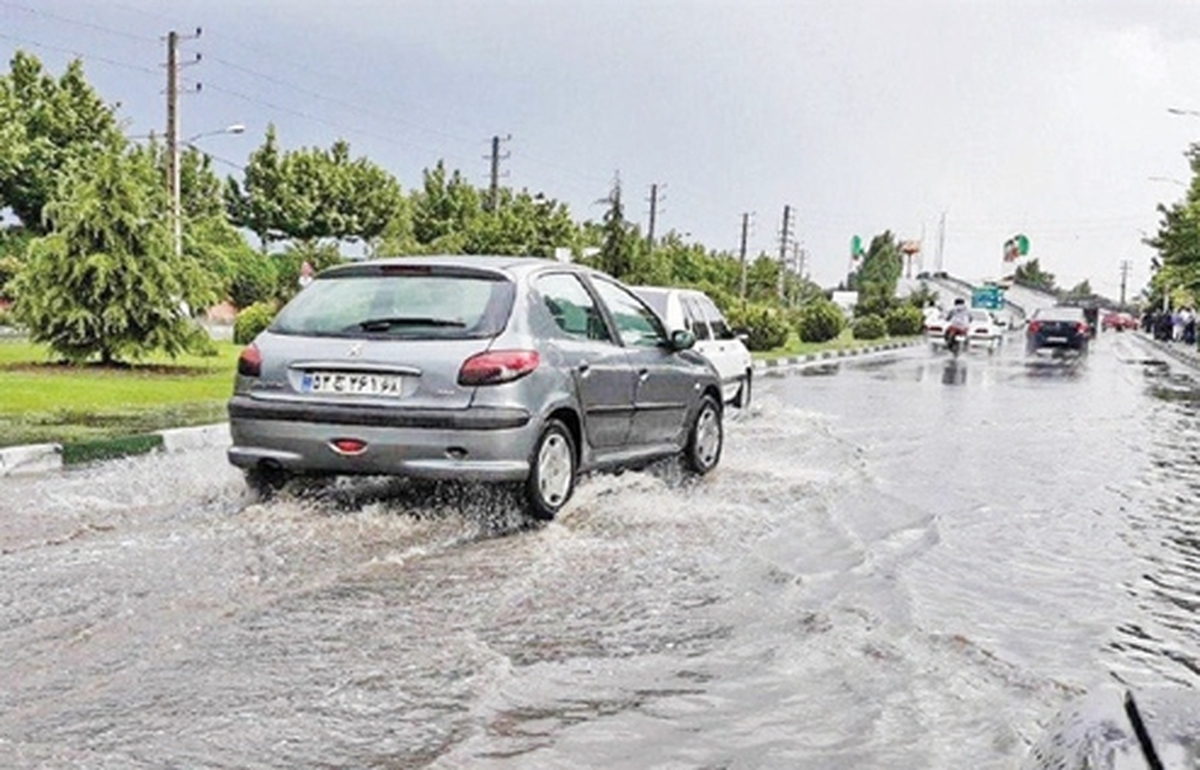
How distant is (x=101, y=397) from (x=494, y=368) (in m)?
8.78

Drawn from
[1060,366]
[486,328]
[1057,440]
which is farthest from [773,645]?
[1060,366]

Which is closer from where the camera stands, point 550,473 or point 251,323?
point 550,473

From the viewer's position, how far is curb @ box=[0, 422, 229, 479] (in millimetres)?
8820

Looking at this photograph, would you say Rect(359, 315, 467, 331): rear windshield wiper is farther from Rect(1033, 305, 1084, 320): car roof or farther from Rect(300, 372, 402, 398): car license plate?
Rect(1033, 305, 1084, 320): car roof

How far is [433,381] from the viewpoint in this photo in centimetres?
644

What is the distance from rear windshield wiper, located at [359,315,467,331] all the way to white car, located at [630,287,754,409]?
22.2 ft

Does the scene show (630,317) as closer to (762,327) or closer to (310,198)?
(762,327)

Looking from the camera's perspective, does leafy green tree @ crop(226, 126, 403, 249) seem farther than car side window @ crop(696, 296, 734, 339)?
Yes

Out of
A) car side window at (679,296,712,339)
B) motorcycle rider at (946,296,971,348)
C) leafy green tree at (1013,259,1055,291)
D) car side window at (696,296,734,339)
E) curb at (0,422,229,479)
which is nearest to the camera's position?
curb at (0,422,229,479)

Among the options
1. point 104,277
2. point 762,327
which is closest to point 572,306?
point 104,277

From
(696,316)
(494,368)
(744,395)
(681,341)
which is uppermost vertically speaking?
(696,316)

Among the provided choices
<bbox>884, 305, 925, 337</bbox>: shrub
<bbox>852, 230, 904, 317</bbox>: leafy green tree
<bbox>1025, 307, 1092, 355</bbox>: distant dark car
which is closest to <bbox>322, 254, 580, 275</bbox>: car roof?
<bbox>1025, 307, 1092, 355</bbox>: distant dark car

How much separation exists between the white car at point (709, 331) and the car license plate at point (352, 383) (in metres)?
7.05

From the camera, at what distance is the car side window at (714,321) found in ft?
49.1
